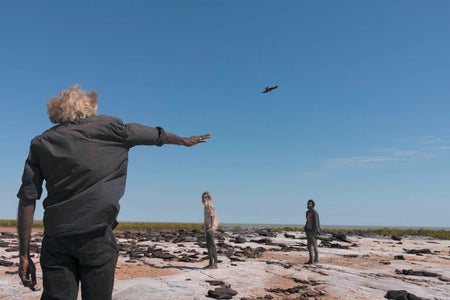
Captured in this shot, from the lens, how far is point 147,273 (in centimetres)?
1335

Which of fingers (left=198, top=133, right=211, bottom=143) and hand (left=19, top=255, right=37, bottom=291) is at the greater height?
fingers (left=198, top=133, right=211, bottom=143)

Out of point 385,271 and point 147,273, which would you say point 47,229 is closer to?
point 147,273

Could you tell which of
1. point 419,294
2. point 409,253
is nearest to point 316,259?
point 419,294

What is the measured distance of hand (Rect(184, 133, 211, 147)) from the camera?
11.7 feet

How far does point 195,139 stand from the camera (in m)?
3.62

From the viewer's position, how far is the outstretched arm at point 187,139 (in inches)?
135

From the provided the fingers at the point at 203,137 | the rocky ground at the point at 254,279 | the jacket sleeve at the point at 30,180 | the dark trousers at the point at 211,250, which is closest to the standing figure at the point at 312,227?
the rocky ground at the point at 254,279

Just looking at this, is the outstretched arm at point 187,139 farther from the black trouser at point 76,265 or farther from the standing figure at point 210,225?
the standing figure at point 210,225

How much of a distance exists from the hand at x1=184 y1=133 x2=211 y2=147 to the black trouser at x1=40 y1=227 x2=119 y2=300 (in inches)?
40.3

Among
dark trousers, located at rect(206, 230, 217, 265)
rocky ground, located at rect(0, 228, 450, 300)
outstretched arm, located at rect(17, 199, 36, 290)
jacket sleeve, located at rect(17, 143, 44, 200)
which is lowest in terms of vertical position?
rocky ground, located at rect(0, 228, 450, 300)

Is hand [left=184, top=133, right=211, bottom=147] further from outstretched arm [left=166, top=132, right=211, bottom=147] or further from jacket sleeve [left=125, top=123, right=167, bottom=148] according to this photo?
jacket sleeve [left=125, top=123, right=167, bottom=148]

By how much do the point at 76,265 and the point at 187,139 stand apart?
1311 mm

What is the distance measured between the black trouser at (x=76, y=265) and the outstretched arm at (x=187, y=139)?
91 centimetres

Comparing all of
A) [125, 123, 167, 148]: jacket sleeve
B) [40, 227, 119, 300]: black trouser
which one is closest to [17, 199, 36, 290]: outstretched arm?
[40, 227, 119, 300]: black trouser
